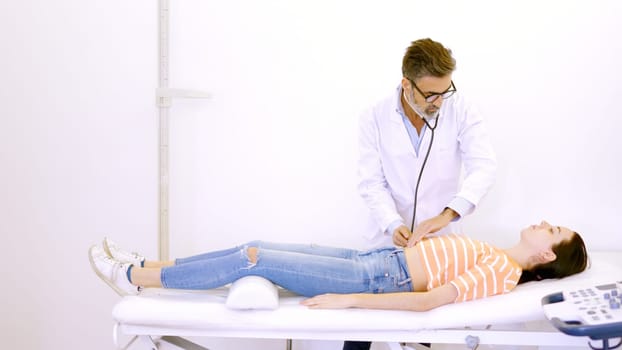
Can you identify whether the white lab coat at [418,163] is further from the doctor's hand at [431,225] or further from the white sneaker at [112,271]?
the white sneaker at [112,271]

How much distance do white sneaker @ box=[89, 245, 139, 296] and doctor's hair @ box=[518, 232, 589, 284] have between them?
3.88ft

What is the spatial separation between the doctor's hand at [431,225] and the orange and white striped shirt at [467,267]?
25 mm

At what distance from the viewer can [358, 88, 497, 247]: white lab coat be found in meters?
1.95

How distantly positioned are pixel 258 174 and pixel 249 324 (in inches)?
35.1

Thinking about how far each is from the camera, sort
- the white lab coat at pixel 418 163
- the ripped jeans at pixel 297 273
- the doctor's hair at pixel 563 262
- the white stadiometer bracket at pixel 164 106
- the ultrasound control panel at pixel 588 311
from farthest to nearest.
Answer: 1. the white stadiometer bracket at pixel 164 106
2. the white lab coat at pixel 418 163
3. the doctor's hair at pixel 563 262
4. the ripped jeans at pixel 297 273
5. the ultrasound control panel at pixel 588 311

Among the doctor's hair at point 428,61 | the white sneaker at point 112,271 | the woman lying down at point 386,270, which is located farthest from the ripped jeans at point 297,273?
the doctor's hair at point 428,61

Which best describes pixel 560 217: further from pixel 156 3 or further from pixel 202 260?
pixel 156 3

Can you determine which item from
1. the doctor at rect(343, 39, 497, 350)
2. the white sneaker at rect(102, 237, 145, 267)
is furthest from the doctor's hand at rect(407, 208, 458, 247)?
the white sneaker at rect(102, 237, 145, 267)

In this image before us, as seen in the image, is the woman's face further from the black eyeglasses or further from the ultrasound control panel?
the black eyeglasses

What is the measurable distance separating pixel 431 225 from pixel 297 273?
45cm

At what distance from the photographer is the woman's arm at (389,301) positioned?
5.30 ft

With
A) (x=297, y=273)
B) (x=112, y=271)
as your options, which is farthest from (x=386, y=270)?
(x=112, y=271)

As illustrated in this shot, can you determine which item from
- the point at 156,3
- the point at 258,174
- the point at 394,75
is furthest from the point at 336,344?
the point at 156,3

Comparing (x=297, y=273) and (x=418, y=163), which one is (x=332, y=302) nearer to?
(x=297, y=273)
